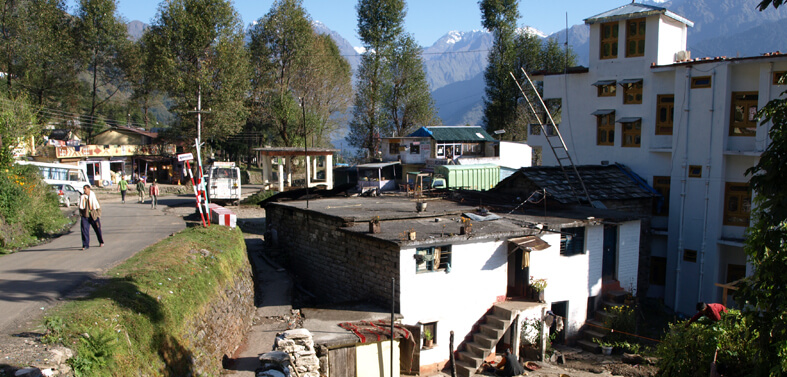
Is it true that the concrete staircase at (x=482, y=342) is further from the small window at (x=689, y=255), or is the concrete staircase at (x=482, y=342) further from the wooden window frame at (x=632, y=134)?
the wooden window frame at (x=632, y=134)

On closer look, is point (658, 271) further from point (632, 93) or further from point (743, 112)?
point (632, 93)

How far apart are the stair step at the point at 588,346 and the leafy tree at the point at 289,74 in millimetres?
35484

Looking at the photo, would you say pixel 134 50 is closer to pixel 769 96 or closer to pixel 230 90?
pixel 230 90

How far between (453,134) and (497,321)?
2328cm

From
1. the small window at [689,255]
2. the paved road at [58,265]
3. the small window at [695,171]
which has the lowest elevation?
the small window at [689,255]

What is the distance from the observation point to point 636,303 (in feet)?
57.9

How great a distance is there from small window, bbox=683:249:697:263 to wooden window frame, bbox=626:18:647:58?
902cm

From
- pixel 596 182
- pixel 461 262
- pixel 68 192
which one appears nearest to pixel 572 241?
pixel 461 262

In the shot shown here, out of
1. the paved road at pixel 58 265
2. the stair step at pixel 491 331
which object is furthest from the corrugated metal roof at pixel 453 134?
the stair step at pixel 491 331

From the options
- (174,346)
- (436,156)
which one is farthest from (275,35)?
(174,346)

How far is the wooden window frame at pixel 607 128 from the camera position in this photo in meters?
24.9

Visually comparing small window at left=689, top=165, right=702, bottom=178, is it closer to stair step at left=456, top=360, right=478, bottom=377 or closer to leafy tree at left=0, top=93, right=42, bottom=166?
stair step at left=456, top=360, right=478, bottom=377

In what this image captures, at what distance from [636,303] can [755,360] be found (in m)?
11.4

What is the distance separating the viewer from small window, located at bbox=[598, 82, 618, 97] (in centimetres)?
2452
